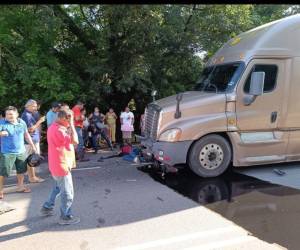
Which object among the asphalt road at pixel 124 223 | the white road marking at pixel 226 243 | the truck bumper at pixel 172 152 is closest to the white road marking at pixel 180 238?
the asphalt road at pixel 124 223

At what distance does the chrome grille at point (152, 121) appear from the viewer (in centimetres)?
875

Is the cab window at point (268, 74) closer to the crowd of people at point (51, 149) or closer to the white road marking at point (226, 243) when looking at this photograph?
the crowd of people at point (51, 149)

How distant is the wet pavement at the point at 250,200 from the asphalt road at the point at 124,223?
188mm

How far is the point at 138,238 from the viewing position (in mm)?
5332

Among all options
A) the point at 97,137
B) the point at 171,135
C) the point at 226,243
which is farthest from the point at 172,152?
the point at 97,137

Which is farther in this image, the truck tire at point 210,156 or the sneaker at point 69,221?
the truck tire at point 210,156

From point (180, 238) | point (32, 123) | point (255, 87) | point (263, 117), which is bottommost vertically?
point (180, 238)

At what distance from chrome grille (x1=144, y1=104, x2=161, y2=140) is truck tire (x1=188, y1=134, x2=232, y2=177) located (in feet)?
2.96

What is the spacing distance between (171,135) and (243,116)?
1515mm

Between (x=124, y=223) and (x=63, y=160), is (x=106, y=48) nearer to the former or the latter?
(x=63, y=160)

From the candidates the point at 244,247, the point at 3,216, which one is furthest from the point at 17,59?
the point at 244,247

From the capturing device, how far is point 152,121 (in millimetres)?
8969

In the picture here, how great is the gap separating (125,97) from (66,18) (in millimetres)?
3375
